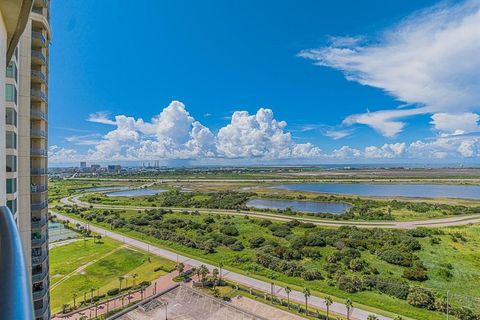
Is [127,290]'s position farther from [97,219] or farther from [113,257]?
[97,219]

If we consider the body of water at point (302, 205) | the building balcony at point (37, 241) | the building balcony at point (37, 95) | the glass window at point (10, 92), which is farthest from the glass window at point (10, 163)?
the body of water at point (302, 205)

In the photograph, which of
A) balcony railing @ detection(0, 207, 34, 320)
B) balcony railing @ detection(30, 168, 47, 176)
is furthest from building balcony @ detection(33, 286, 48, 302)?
balcony railing @ detection(0, 207, 34, 320)

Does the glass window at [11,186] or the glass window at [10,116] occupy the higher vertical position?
the glass window at [10,116]

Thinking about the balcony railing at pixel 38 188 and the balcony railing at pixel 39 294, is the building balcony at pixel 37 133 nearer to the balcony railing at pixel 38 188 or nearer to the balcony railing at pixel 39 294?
the balcony railing at pixel 38 188

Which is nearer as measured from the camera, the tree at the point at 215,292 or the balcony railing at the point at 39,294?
the balcony railing at the point at 39,294

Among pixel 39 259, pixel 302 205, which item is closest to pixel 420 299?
pixel 39 259

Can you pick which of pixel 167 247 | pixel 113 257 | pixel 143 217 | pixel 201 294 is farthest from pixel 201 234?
pixel 201 294

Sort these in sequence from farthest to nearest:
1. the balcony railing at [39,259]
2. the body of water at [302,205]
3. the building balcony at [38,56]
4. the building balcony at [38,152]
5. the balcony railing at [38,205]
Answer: the body of water at [302,205], the building balcony at [38,152], the balcony railing at [38,205], the building balcony at [38,56], the balcony railing at [39,259]
